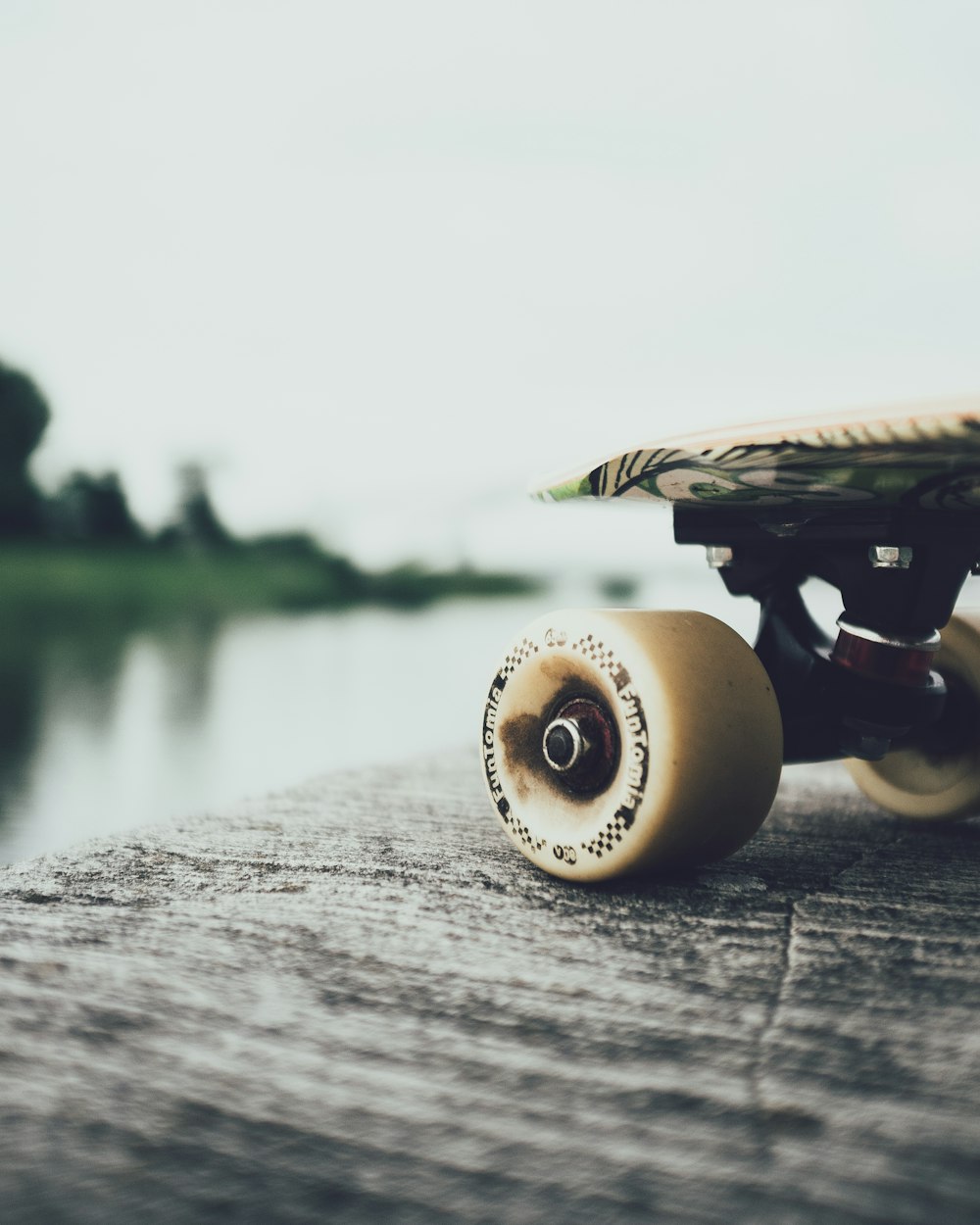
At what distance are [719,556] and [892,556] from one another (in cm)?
24

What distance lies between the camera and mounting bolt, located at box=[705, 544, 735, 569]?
1.24 meters

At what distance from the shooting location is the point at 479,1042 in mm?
674

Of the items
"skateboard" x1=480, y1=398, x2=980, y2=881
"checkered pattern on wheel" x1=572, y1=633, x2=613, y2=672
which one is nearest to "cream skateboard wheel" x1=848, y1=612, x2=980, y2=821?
"skateboard" x1=480, y1=398, x2=980, y2=881

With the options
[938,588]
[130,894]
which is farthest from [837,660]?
[130,894]

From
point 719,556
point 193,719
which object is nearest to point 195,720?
point 193,719

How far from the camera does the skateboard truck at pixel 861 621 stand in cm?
106

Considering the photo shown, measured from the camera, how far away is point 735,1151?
550 millimetres

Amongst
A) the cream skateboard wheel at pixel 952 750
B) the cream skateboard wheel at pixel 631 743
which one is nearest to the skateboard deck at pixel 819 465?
the cream skateboard wheel at pixel 631 743

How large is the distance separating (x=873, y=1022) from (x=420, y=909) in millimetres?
394

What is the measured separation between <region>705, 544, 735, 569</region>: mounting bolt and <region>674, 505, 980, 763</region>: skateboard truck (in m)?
0.01

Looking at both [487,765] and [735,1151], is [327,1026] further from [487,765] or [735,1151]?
[487,765]

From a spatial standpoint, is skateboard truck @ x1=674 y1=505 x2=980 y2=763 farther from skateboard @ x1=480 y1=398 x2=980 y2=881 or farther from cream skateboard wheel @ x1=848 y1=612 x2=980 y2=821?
cream skateboard wheel @ x1=848 y1=612 x2=980 y2=821

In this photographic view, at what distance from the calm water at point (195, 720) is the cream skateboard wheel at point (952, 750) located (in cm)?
57

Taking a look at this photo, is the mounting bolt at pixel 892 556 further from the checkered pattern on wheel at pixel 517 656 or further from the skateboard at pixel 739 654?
the checkered pattern on wheel at pixel 517 656
